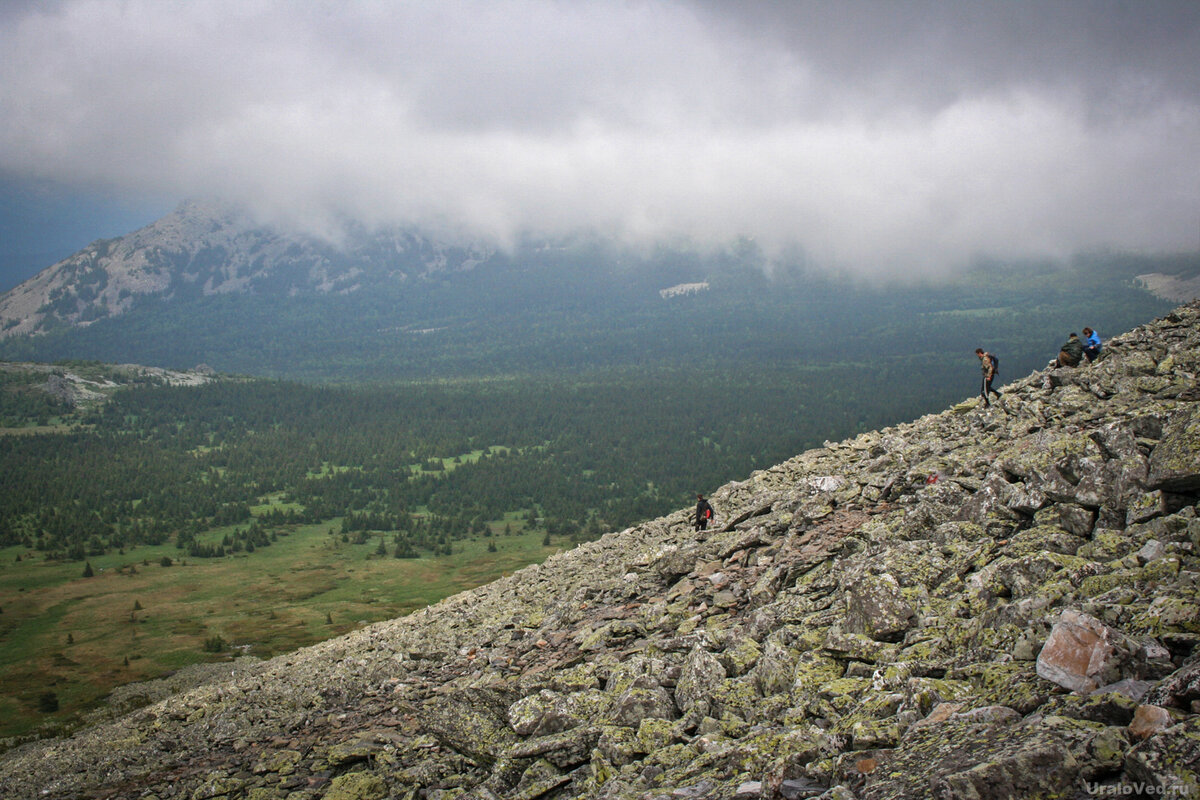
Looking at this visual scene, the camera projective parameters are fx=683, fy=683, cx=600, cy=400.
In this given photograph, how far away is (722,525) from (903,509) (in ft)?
34.3

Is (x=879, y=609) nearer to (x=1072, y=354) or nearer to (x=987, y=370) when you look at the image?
(x=987, y=370)

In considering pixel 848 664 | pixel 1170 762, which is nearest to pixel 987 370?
pixel 848 664

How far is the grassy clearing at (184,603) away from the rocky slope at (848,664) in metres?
51.2

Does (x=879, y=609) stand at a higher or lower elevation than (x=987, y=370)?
lower

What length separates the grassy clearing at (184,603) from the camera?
7200cm

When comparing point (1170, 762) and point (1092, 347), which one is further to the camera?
point (1092, 347)

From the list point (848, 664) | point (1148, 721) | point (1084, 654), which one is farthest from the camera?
point (848, 664)

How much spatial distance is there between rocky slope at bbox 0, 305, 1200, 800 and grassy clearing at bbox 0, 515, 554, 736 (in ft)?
168

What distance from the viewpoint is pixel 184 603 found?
104188mm

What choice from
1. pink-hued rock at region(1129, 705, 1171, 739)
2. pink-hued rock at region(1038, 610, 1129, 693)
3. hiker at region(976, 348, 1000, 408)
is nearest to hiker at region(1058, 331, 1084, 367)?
hiker at region(976, 348, 1000, 408)

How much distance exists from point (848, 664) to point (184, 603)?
384 feet

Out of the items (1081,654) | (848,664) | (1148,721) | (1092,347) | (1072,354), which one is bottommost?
(848,664)

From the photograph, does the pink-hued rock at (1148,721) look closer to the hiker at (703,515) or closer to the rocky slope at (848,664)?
the rocky slope at (848,664)

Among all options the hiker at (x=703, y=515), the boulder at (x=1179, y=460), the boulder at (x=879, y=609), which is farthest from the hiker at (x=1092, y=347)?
the boulder at (x=879, y=609)
